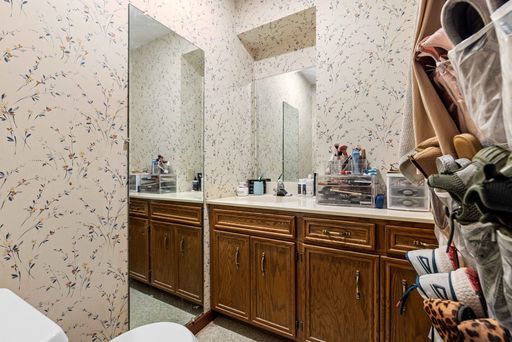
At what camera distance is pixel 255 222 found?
1836 millimetres

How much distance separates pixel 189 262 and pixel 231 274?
1.08 feet

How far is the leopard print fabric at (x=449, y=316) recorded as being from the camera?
0.60 metres

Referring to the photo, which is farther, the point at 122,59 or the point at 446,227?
the point at 122,59

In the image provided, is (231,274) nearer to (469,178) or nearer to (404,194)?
(404,194)

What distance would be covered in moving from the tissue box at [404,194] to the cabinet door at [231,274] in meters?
1.00

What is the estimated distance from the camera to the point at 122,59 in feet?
4.68

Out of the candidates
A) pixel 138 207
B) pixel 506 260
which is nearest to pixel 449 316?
pixel 506 260

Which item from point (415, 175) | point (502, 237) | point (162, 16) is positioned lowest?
point (502, 237)

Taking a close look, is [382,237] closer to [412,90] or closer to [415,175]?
[415,175]

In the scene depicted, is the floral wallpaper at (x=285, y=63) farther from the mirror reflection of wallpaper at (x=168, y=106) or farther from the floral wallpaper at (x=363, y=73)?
the mirror reflection of wallpaper at (x=168, y=106)

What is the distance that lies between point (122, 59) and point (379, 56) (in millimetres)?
1656

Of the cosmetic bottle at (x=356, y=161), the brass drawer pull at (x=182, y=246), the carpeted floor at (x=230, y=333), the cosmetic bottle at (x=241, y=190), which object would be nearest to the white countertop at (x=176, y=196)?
the brass drawer pull at (x=182, y=246)

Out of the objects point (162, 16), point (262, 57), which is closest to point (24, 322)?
point (162, 16)

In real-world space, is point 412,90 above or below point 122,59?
below
